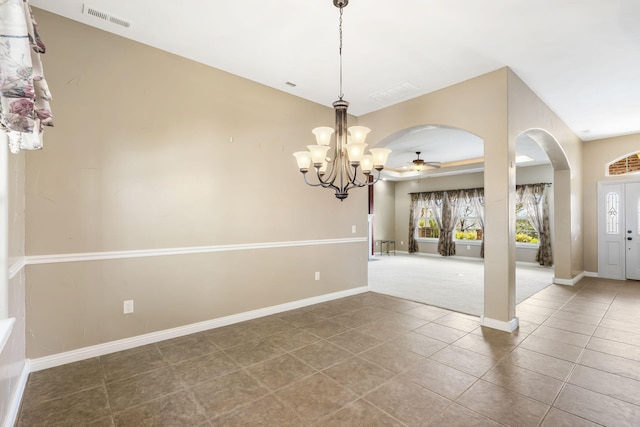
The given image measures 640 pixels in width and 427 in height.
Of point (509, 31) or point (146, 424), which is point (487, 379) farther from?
point (509, 31)

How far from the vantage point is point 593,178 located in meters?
6.65

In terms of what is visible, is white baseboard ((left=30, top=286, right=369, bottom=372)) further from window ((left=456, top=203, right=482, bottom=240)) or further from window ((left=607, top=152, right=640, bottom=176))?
window ((left=456, top=203, right=482, bottom=240))

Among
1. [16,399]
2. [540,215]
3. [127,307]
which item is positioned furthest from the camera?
[540,215]

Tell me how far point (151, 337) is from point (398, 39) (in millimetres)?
3953

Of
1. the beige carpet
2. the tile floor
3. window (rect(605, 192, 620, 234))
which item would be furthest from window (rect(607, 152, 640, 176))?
the tile floor

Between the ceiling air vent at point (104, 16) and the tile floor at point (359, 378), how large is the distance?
10.2 feet

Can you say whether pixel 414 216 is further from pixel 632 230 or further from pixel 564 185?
pixel 632 230

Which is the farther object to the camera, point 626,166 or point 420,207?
point 420,207

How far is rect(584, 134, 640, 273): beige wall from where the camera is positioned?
642cm

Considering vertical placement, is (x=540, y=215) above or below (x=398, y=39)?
below

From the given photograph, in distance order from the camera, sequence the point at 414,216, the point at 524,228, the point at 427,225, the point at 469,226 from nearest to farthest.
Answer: the point at 524,228 < the point at 469,226 < the point at 427,225 < the point at 414,216

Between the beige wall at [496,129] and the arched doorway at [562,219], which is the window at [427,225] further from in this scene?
the beige wall at [496,129]

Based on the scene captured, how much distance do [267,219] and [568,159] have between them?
5.86 m

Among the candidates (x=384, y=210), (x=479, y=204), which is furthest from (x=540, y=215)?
(x=384, y=210)
